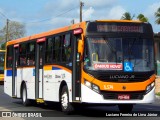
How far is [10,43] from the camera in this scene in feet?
76.0

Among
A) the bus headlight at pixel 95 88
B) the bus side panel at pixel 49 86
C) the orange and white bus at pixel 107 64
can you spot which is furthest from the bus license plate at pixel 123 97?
the bus side panel at pixel 49 86

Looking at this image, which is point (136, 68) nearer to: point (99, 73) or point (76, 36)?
point (99, 73)

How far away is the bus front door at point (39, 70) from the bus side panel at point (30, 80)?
42cm

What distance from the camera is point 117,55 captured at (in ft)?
46.6

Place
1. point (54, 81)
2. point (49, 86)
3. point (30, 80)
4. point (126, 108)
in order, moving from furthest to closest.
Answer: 1. point (30, 80)
2. point (49, 86)
3. point (54, 81)
4. point (126, 108)

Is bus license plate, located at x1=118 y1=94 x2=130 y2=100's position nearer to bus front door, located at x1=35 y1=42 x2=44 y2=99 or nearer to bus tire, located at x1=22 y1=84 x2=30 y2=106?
bus front door, located at x1=35 y1=42 x2=44 y2=99

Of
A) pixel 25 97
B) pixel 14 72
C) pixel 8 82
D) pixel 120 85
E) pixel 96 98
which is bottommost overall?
pixel 25 97

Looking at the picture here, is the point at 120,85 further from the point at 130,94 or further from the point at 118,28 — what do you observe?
the point at 118,28

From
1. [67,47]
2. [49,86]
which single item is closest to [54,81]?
[49,86]

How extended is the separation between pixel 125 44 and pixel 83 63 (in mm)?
1428

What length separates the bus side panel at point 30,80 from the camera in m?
19.3

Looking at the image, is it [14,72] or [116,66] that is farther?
[14,72]

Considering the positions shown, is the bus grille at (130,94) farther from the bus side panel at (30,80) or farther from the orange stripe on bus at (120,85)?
the bus side panel at (30,80)

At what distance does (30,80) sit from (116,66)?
6401mm
